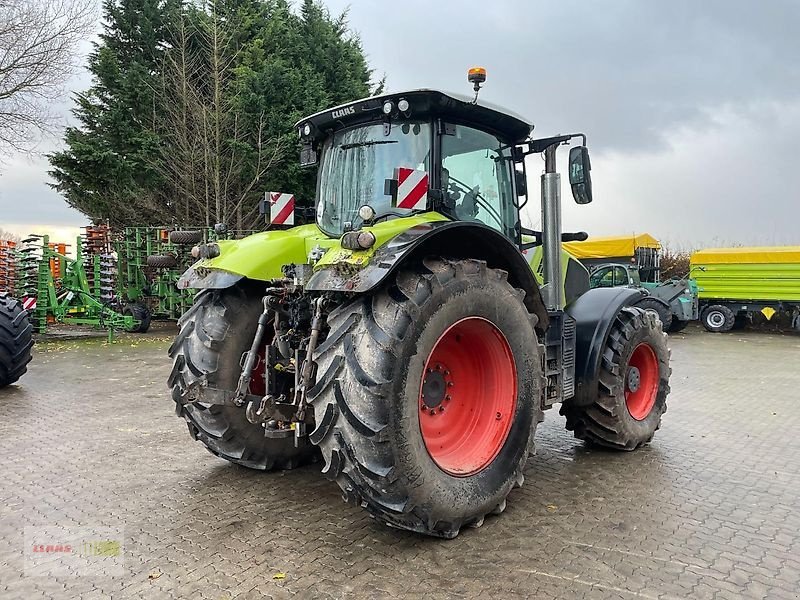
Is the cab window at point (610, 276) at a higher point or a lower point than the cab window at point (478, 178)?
lower

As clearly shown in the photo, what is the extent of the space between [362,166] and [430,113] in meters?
0.60

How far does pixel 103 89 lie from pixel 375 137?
1781 cm

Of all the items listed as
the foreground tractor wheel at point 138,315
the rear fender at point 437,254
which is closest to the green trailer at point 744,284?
the foreground tractor wheel at point 138,315

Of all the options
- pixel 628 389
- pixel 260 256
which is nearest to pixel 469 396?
pixel 260 256

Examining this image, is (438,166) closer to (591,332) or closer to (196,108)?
(591,332)

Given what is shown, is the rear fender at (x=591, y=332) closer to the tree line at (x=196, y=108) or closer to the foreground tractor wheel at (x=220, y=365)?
the foreground tractor wheel at (x=220, y=365)

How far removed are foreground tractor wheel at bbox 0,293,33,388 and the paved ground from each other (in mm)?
2245

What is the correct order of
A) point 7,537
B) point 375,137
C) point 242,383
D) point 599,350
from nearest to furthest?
1. point 7,537
2. point 242,383
3. point 375,137
4. point 599,350

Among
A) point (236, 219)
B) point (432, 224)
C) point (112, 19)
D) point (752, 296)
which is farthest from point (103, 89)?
point (752, 296)

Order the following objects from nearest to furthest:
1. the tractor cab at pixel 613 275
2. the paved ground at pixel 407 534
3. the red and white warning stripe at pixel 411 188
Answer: the paved ground at pixel 407 534 < the red and white warning stripe at pixel 411 188 < the tractor cab at pixel 613 275

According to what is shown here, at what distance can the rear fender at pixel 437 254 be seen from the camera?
121 inches

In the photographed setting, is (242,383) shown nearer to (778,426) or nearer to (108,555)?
(108,555)

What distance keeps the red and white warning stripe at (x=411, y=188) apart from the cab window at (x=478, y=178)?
1.47 feet

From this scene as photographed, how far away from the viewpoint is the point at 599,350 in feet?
16.0
